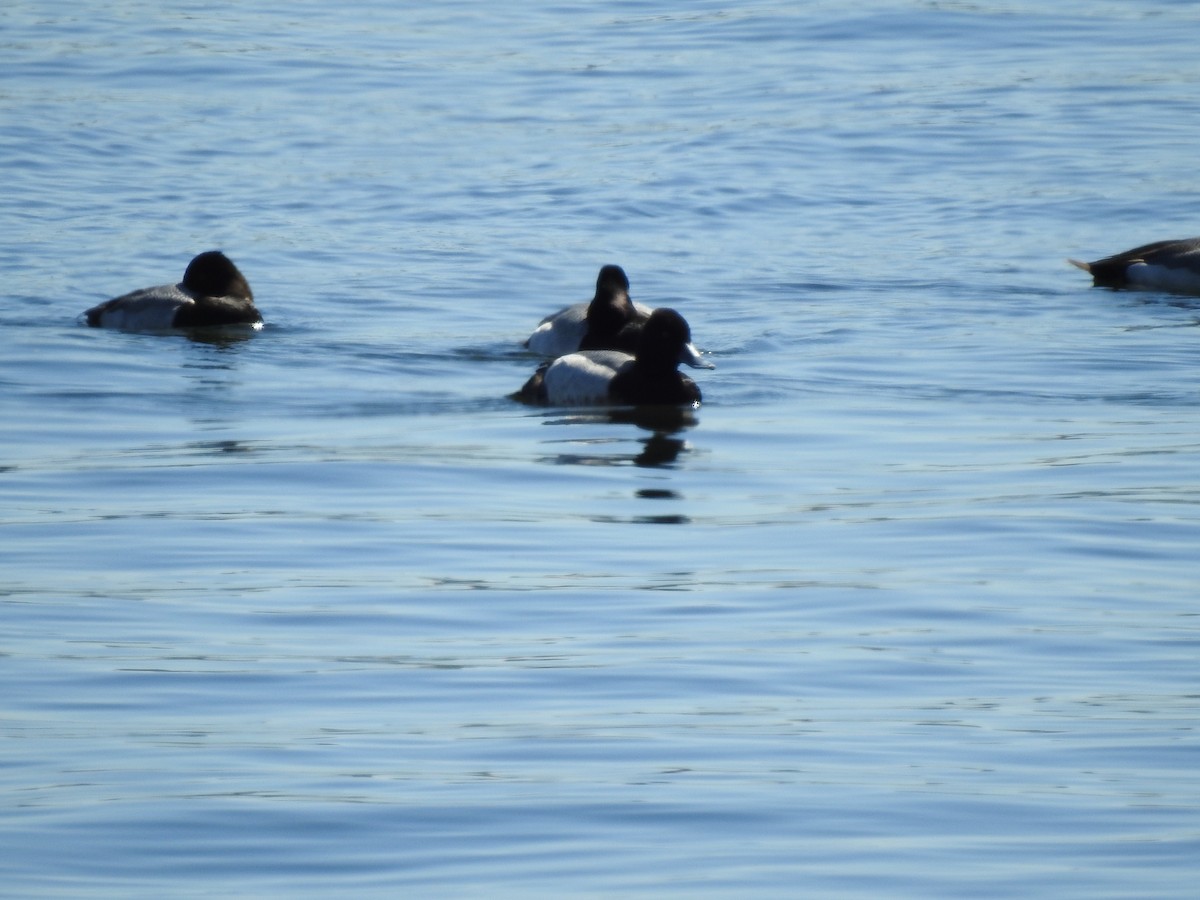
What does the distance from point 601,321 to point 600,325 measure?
35 mm

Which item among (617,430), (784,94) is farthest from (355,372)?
(784,94)

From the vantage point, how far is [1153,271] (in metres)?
19.8

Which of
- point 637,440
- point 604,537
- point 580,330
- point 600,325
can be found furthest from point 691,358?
point 604,537

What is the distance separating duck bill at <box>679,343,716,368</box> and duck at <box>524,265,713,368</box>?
34 cm

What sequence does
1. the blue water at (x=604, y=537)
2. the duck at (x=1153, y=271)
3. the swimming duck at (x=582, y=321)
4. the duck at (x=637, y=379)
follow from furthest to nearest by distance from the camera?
the duck at (x=1153, y=271), the swimming duck at (x=582, y=321), the duck at (x=637, y=379), the blue water at (x=604, y=537)

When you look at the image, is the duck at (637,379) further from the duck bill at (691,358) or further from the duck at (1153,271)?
the duck at (1153,271)

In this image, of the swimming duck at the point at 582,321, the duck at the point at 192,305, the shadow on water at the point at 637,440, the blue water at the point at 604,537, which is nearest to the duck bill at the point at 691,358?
the blue water at the point at 604,537

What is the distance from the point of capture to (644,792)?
6.32m

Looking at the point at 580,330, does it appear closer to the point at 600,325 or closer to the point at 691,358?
the point at 600,325

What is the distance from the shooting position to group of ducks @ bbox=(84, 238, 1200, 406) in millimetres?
14492

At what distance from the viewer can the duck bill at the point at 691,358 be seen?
594 inches

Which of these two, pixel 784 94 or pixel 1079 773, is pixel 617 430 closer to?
pixel 1079 773

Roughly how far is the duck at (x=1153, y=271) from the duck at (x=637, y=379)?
6.58 meters

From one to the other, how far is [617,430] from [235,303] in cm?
523
